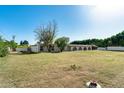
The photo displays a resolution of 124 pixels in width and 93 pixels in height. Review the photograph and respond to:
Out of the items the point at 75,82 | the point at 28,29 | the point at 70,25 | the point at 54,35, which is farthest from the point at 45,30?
the point at 75,82

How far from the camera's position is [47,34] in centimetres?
640

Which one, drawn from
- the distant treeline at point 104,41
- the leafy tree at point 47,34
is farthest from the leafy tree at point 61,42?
the leafy tree at point 47,34

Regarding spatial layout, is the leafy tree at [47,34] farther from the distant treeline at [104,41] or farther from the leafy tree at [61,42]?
the distant treeline at [104,41]

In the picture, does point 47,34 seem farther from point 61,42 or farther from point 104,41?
point 104,41

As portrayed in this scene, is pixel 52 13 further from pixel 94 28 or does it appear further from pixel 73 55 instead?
pixel 73 55

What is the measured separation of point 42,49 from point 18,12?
2453 millimetres

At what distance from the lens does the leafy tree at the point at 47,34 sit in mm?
6078

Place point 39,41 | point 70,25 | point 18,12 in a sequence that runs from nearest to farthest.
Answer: point 18,12 < point 70,25 < point 39,41

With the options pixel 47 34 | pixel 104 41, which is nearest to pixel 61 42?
pixel 47 34

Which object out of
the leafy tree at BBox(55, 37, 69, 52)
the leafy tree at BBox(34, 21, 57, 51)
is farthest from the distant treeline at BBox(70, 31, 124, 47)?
the leafy tree at BBox(34, 21, 57, 51)

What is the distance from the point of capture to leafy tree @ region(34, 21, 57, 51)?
608cm

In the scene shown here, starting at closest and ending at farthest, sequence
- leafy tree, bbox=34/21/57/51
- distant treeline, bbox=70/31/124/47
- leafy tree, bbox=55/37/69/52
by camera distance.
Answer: leafy tree, bbox=34/21/57/51, distant treeline, bbox=70/31/124/47, leafy tree, bbox=55/37/69/52

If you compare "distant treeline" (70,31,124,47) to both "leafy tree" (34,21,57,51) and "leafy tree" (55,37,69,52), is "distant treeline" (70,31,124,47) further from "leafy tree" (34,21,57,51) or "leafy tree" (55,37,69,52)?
"leafy tree" (34,21,57,51)

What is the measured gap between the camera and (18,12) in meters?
4.33
